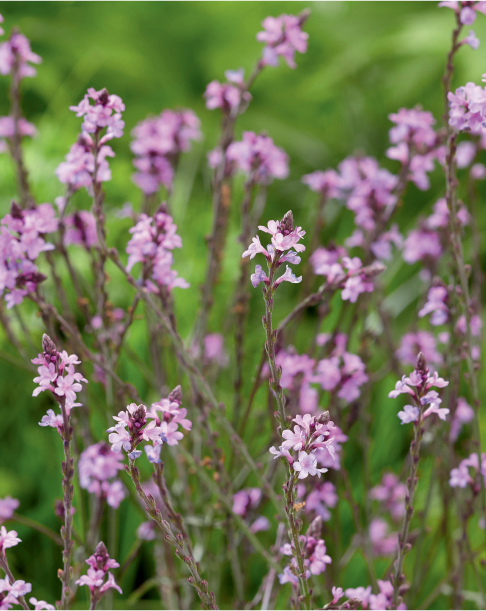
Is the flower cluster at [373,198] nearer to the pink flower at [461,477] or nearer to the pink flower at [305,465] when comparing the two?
the pink flower at [461,477]

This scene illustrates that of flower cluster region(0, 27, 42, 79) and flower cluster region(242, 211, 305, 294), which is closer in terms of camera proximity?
flower cluster region(242, 211, 305, 294)

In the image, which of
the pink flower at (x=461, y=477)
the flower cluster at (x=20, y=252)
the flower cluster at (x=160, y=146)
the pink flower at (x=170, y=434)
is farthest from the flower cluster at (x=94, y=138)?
the pink flower at (x=461, y=477)

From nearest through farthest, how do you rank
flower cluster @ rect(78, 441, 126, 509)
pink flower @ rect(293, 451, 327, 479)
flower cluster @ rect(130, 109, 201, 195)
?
pink flower @ rect(293, 451, 327, 479) → flower cluster @ rect(78, 441, 126, 509) → flower cluster @ rect(130, 109, 201, 195)

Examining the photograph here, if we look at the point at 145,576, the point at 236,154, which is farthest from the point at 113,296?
the point at 236,154

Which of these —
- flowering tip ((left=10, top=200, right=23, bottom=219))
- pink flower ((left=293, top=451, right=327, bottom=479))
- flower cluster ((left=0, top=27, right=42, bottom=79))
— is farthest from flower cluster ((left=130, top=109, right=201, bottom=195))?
pink flower ((left=293, top=451, right=327, bottom=479))

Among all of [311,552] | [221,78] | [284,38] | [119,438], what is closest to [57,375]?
[119,438]

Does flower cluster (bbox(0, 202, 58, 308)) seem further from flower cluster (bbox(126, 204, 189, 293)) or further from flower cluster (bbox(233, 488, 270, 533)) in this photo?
flower cluster (bbox(233, 488, 270, 533))
